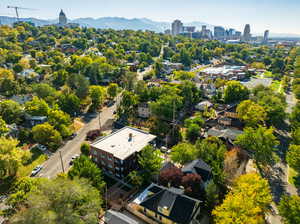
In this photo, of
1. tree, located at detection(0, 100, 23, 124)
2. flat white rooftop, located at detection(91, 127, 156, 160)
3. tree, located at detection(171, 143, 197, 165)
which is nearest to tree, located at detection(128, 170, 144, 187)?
flat white rooftop, located at detection(91, 127, 156, 160)

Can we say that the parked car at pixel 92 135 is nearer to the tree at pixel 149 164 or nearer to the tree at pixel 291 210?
the tree at pixel 149 164

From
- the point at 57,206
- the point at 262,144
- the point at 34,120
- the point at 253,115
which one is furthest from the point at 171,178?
the point at 34,120

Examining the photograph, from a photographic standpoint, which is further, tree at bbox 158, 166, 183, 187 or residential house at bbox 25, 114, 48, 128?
residential house at bbox 25, 114, 48, 128

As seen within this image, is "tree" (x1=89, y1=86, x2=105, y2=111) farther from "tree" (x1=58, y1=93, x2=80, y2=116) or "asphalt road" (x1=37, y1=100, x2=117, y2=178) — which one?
"tree" (x1=58, y1=93, x2=80, y2=116)

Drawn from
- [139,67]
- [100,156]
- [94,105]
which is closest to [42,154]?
[100,156]

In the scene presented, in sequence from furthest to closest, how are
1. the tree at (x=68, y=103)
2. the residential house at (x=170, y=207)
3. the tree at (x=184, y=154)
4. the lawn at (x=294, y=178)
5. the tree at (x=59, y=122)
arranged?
the tree at (x=68, y=103), the tree at (x=59, y=122), the lawn at (x=294, y=178), the tree at (x=184, y=154), the residential house at (x=170, y=207)

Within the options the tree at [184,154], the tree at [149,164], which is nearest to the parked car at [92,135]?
the tree at [149,164]
